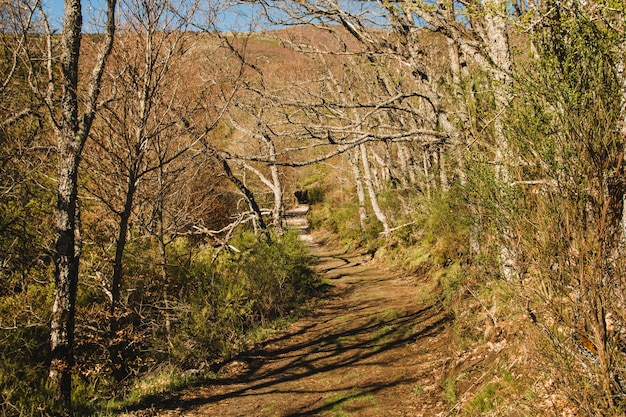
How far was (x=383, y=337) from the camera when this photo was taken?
8.01m

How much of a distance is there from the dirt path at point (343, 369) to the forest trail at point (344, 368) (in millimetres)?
13

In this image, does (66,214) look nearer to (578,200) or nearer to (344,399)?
(344,399)

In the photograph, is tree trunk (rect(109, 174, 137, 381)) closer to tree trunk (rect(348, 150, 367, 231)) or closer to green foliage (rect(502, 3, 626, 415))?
green foliage (rect(502, 3, 626, 415))

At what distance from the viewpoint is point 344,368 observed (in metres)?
7.00

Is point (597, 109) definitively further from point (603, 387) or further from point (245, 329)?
point (245, 329)

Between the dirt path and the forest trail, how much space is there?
0.01 m

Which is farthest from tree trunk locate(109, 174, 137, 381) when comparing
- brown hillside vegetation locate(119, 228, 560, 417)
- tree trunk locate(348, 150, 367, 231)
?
tree trunk locate(348, 150, 367, 231)

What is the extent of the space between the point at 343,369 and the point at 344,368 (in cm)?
4

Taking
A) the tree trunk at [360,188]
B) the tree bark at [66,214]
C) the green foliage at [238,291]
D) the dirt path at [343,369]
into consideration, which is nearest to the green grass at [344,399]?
the dirt path at [343,369]

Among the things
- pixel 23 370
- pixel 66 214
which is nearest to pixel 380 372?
pixel 66 214

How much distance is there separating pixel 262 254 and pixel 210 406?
506 cm

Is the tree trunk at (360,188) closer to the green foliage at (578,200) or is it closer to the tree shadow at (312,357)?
the tree shadow at (312,357)

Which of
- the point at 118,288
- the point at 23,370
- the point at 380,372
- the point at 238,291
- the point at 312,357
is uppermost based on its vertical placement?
the point at 118,288

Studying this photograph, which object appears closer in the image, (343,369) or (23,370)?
(23,370)
